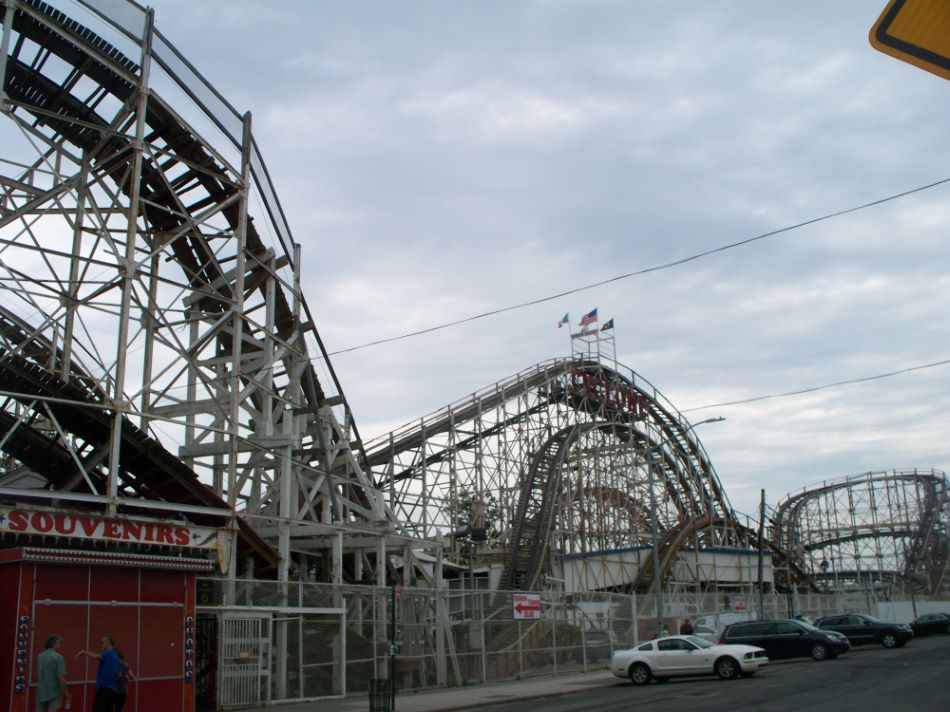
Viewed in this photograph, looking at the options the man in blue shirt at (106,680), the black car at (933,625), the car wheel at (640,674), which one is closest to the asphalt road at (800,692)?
the car wheel at (640,674)

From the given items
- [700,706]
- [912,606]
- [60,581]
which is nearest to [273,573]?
[60,581]

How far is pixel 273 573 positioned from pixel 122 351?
29.4 ft

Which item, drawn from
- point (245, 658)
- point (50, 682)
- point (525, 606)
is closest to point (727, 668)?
point (525, 606)

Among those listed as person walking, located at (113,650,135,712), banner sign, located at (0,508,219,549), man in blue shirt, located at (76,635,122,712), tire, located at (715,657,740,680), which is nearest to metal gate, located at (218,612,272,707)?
banner sign, located at (0,508,219,549)

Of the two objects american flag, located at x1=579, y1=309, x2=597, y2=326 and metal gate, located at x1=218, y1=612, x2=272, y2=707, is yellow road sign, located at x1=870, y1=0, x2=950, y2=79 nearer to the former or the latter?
metal gate, located at x1=218, y1=612, x2=272, y2=707

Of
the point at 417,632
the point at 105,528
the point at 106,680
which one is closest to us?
the point at 106,680

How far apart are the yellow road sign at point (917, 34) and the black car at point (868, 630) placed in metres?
37.6

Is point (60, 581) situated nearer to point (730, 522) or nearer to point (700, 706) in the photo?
point (700, 706)

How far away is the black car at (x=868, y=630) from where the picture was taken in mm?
35656

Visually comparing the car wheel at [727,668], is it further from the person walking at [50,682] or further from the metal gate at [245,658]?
the person walking at [50,682]

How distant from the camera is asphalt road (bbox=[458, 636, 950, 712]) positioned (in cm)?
1694

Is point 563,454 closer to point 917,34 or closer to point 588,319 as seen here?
point 588,319

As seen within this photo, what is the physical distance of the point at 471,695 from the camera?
2244 cm

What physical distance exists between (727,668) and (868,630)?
14.6m
